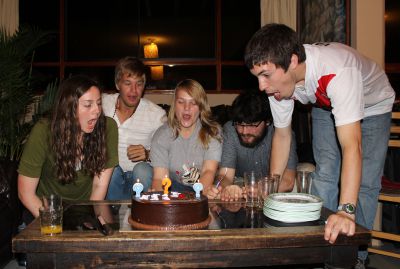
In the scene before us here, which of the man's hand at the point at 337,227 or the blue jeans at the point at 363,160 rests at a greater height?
the blue jeans at the point at 363,160

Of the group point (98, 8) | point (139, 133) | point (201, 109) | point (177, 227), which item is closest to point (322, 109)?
point (201, 109)

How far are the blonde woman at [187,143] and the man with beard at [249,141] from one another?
0.09m

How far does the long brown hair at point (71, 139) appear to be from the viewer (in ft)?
7.96

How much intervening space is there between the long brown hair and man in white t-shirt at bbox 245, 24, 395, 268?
1.03m

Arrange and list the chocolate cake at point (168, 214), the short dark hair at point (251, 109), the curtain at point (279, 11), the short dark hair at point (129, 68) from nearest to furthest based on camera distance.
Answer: the chocolate cake at point (168, 214) < the short dark hair at point (251, 109) < the short dark hair at point (129, 68) < the curtain at point (279, 11)

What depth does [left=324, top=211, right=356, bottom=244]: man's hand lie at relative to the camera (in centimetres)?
163

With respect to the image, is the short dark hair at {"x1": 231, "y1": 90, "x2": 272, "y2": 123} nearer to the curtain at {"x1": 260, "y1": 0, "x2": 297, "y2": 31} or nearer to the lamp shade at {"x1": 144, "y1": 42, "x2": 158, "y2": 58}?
the curtain at {"x1": 260, "y1": 0, "x2": 297, "y2": 31}

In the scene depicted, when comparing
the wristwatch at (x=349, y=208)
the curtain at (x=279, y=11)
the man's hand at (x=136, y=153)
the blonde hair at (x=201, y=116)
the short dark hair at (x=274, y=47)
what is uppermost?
the curtain at (x=279, y=11)

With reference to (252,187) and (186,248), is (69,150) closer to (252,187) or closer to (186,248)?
(252,187)

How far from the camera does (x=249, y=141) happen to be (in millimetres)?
3059

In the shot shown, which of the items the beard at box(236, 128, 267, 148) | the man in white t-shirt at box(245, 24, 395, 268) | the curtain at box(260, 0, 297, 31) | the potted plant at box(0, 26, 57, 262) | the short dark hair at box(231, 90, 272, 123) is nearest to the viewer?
the man in white t-shirt at box(245, 24, 395, 268)

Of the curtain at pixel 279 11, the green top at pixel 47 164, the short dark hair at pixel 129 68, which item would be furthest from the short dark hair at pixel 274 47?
the curtain at pixel 279 11

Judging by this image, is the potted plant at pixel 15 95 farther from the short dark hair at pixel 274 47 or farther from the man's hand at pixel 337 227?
the man's hand at pixel 337 227

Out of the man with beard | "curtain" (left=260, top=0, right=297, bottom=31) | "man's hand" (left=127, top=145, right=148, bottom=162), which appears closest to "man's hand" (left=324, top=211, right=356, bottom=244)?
the man with beard
